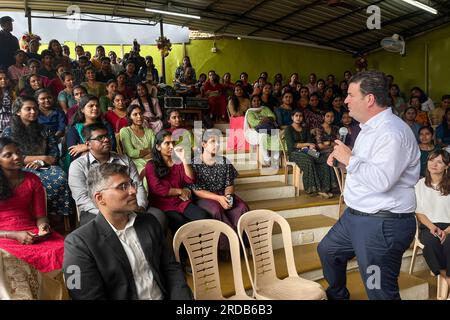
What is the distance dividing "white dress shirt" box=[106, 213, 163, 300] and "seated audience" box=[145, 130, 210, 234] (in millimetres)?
1076

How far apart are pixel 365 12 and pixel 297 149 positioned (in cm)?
462

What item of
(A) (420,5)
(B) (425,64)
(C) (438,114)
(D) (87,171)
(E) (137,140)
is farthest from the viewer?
(B) (425,64)

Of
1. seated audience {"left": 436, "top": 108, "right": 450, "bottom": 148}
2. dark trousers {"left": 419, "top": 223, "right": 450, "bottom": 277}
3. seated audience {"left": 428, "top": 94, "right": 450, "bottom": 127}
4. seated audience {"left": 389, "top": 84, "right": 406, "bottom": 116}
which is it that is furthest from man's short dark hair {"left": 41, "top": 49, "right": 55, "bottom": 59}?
seated audience {"left": 428, "top": 94, "right": 450, "bottom": 127}

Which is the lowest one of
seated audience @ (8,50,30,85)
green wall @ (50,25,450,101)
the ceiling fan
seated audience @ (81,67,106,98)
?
seated audience @ (81,67,106,98)

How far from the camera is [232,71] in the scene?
1028 cm

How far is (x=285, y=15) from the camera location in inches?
329

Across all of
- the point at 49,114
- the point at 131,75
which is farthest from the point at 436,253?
the point at 131,75

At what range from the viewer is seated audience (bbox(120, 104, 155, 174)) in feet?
11.4

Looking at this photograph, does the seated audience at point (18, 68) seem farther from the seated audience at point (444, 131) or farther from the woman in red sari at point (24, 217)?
the seated audience at point (444, 131)

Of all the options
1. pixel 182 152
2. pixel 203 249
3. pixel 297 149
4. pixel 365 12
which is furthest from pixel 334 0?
pixel 203 249

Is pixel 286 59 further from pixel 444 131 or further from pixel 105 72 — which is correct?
pixel 105 72

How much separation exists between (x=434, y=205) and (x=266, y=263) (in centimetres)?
148

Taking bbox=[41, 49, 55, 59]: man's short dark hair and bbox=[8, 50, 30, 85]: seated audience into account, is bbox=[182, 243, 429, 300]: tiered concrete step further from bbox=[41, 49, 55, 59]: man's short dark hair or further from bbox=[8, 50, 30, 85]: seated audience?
bbox=[41, 49, 55, 59]: man's short dark hair

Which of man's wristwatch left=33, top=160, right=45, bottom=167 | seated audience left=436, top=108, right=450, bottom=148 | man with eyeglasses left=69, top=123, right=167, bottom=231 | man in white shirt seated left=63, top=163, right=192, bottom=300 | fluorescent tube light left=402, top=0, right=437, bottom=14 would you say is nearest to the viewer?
man in white shirt seated left=63, top=163, right=192, bottom=300
